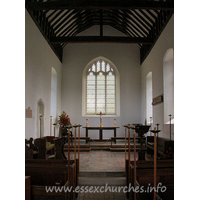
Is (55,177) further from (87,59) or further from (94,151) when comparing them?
(87,59)

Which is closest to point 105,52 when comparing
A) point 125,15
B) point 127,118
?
point 125,15

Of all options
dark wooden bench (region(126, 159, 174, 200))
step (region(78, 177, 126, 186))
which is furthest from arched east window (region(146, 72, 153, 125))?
dark wooden bench (region(126, 159, 174, 200))

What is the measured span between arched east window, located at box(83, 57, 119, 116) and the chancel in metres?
0.06

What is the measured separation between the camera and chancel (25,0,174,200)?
352 cm

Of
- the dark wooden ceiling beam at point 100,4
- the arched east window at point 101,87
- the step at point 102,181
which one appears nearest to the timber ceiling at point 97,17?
the dark wooden ceiling beam at point 100,4

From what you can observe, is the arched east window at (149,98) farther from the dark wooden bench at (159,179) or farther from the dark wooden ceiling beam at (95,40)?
the dark wooden bench at (159,179)

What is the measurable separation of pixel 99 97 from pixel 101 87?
1.90 feet

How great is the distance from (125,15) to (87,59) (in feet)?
11.0

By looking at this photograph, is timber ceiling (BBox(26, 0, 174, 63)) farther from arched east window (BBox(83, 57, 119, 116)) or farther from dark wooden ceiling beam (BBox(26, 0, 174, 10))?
arched east window (BBox(83, 57, 119, 116))

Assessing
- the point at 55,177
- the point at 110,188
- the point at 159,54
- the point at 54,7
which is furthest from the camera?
the point at 159,54

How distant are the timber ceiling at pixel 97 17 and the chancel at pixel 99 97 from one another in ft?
0.09

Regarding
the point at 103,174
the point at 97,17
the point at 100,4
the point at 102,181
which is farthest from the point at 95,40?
the point at 102,181

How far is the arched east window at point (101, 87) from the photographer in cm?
1221
